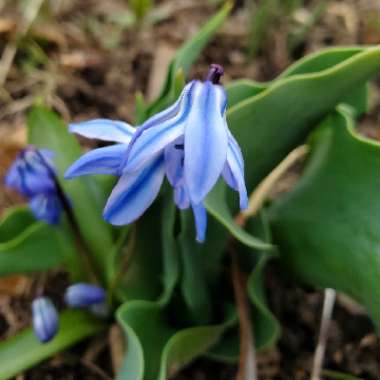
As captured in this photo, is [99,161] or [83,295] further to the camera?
[83,295]

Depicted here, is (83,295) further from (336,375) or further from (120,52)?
(120,52)

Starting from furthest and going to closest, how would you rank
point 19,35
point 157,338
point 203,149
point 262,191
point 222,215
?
point 19,35 → point 262,191 → point 157,338 → point 222,215 → point 203,149

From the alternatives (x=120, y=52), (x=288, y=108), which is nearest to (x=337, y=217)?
(x=288, y=108)

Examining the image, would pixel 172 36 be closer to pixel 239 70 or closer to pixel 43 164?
pixel 239 70

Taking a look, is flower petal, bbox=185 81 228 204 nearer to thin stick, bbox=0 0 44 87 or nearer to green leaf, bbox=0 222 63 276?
green leaf, bbox=0 222 63 276

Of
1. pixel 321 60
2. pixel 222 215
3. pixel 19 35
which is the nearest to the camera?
pixel 222 215

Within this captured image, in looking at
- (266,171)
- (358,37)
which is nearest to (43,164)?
(266,171)

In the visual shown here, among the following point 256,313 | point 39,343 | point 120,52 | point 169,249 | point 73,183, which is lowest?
point 256,313
